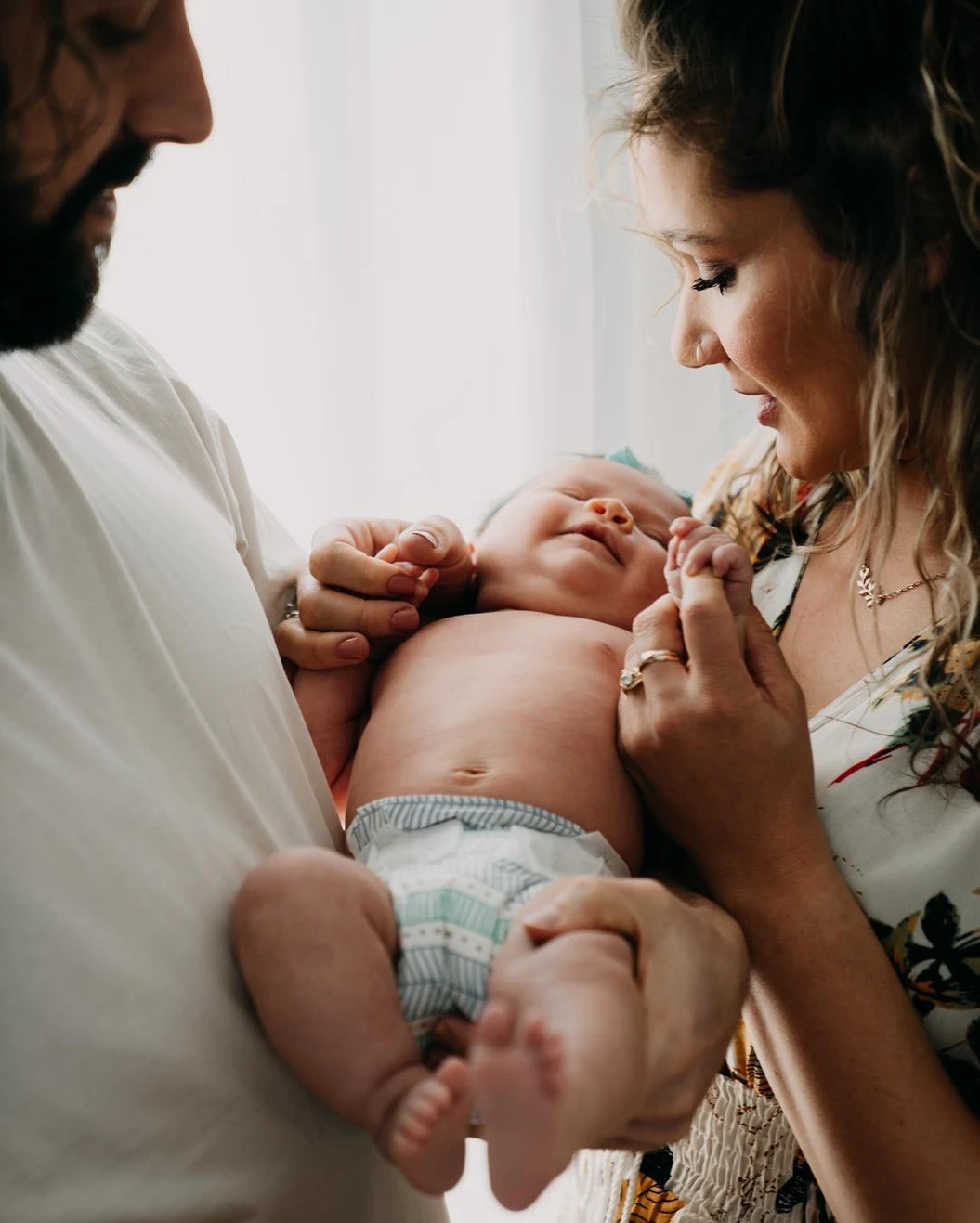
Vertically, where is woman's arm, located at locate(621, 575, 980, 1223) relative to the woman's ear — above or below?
below

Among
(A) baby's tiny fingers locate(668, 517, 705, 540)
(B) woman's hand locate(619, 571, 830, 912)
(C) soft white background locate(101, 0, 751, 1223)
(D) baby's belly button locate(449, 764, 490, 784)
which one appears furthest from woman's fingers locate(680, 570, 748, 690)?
(C) soft white background locate(101, 0, 751, 1223)

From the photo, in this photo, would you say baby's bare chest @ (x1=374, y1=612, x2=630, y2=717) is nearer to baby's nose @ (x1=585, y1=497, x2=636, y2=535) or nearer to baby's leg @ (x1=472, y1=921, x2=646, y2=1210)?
baby's nose @ (x1=585, y1=497, x2=636, y2=535)

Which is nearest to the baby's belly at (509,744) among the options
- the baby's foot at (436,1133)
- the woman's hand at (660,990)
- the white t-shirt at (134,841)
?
the white t-shirt at (134,841)

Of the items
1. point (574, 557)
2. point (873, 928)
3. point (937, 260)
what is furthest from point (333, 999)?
point (937, 260)

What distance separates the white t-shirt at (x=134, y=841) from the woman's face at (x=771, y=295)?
563 millimetres

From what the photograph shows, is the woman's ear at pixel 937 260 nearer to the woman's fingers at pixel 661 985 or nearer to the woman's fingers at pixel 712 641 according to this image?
the woman's fingers at pixel 712 641

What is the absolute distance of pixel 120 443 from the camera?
1051mm

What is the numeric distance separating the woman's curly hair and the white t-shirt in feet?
2.04

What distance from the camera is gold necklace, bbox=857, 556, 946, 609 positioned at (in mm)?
1273

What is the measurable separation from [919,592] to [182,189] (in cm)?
129

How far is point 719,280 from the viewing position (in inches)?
46.4

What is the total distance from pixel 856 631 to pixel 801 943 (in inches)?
12.0

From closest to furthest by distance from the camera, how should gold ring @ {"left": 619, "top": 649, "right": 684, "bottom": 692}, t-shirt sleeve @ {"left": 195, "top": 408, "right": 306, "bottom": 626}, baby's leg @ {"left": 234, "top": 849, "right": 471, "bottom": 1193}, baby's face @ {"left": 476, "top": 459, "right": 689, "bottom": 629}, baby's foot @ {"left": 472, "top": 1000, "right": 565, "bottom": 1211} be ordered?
baby's foot @ {"left": 472, "top": 1000, "right": 565, "bottom": 1211} < baby's leg @ {"left": 234, "top": 849, "right": 471, "bottom": 1193} < gold ring @ {"left": 619, "top": 649, "right": 684, "bottom": 692} < t-shirt sleeve @ {"left": 195, "top": 408, "right": 306, "bottom": 626} < baby's face @ {"left": 476, "top": 459, "right": 689, "bottom": 629}

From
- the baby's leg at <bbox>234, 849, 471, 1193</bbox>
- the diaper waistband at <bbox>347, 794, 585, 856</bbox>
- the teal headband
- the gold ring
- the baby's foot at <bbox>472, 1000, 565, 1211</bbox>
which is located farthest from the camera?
the teal headband
